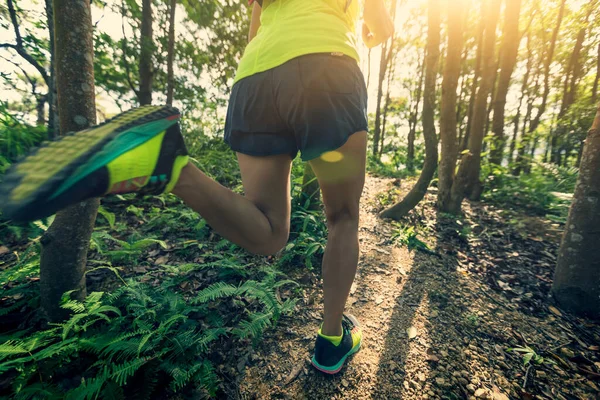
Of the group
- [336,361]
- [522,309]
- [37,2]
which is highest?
[37,2]

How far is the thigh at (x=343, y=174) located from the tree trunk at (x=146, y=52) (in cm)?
746

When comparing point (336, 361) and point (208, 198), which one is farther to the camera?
point (336, 361)

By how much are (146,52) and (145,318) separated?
23.8 feet

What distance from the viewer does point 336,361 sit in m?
1.63

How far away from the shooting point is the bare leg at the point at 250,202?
1.03m

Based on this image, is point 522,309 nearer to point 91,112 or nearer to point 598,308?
point 598,308

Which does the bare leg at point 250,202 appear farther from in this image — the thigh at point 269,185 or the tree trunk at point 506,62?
the tree trunk at point 506,62

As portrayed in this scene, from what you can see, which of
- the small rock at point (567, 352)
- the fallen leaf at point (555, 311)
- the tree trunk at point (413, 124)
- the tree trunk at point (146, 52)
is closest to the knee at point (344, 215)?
the small rock at point (567, 352)

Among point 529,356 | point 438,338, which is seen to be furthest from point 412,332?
point 529,356

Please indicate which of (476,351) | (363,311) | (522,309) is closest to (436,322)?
(476,351)

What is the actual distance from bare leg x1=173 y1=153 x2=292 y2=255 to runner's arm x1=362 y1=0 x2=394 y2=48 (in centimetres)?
110

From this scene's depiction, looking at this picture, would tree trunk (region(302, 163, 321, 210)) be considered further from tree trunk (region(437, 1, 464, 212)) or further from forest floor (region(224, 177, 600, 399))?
tree trunk (region(437, 1, 464, 212))

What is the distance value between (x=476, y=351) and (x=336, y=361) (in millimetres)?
1082

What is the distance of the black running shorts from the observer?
1188 millimetres
